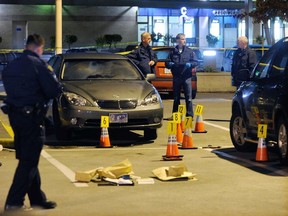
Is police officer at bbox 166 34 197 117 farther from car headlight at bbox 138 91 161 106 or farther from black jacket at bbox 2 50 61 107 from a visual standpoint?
black jacket at bbox 2 50 61 107

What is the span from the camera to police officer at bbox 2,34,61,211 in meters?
7.08

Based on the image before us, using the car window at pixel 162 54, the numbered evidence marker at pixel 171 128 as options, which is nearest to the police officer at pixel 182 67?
the numbered evidence marker at pixel 171 128

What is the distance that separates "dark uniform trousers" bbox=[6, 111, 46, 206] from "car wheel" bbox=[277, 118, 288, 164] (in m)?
3.98

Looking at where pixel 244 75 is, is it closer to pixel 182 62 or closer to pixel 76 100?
pixel 76 100

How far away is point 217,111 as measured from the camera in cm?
1867

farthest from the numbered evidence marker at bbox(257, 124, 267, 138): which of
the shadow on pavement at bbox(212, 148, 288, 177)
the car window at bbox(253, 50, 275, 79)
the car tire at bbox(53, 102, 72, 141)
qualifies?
the car tire at bbox(53, 102, 72, 141)

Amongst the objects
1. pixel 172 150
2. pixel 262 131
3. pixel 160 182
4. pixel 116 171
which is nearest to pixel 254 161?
pixel 262 131

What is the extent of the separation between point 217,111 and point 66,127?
6.85m

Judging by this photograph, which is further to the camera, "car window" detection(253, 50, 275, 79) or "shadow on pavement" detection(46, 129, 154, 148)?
"shadow on pavement" detection(46, 129, 154, 148)

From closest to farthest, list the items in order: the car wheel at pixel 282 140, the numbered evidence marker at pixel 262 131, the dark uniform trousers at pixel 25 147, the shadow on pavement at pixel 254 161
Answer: the dark uniform trousers at pixel 25 147 < the shadow on pavement at pixel 254 161 < the car wheel at pixel 282 140 < the numbered evidence marker at pixel 262 131

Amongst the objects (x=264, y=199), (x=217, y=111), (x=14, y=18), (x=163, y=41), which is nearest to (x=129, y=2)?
(x=163, y=41)

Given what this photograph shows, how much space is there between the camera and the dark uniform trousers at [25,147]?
7.07m

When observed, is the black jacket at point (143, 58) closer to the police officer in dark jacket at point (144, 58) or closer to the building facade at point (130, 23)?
the police officer in dark jacket at point (144, 58)

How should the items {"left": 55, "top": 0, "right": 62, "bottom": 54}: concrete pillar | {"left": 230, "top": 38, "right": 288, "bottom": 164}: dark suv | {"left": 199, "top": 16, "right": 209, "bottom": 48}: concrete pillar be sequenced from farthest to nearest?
{"left": 199, "top": 16, "right": 209, "bottom": 48}: concrete pillar → {"left": 55, "top": 0, "right": 62, "bottom": 54}: concrete pillar → {"left": 230, "top": 38, "right": 288, "bottom": 164}: dark suv
